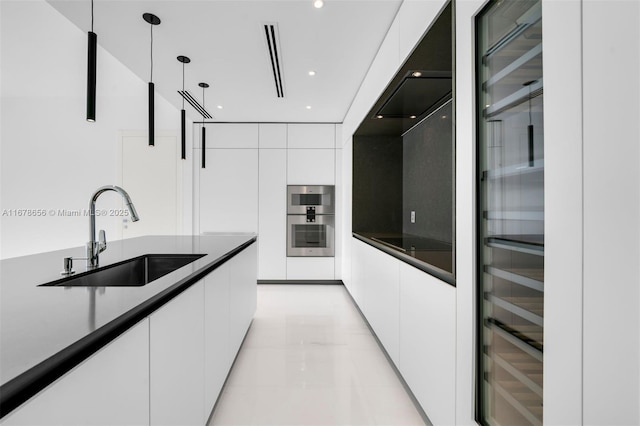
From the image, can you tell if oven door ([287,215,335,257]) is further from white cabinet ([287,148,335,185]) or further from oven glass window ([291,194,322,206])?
white cabinet ([287,148,335,185])

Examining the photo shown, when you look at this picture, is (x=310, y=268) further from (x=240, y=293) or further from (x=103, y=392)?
(x=103, y=392)

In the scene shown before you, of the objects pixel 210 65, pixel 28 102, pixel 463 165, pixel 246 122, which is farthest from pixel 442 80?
pixel 28 102

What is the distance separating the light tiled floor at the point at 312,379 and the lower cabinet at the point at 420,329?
6.7 inches

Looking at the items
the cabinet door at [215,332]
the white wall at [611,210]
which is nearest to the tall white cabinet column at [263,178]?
the cabinet door at [215,332]

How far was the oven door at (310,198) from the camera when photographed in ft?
17.0

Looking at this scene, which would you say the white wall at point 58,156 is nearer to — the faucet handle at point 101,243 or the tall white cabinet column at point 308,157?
the tall white cabinet column at point 308,157

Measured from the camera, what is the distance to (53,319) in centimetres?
74

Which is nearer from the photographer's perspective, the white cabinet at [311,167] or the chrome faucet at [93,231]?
the chrome faucet at [93,231]

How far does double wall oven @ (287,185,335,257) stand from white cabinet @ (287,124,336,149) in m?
0.66

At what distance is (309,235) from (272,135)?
67.1 inches

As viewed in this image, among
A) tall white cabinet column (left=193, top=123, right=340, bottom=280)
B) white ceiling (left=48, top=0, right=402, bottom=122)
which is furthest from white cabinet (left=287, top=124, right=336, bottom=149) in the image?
white ceiling (left=48, top=0, right=402, bottom=122)

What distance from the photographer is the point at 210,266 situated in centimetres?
158

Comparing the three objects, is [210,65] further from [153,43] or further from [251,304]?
[251,304]

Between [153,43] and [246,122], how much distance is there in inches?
97.5
